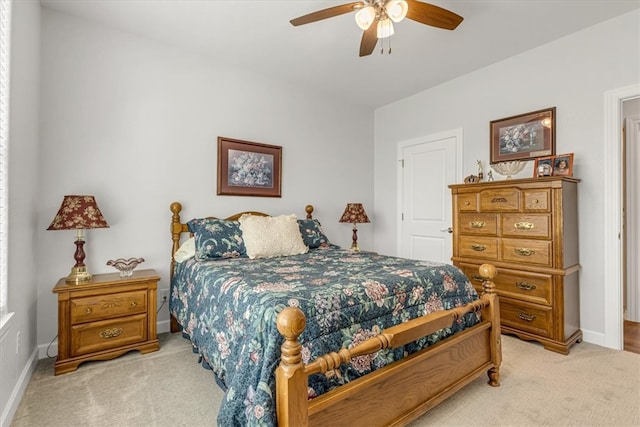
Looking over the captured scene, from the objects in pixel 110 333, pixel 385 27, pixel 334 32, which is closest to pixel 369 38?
pixel 385 27

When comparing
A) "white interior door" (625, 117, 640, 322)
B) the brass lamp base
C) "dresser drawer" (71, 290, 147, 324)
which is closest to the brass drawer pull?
"dresser drawer" (71, 290, 147, 324)

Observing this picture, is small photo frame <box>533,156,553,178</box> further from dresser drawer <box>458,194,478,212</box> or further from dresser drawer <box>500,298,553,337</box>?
dresser drawer <box>500,298,553,337</box>

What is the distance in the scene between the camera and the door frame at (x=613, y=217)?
2590 millimetres

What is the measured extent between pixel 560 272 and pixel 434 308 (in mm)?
1406

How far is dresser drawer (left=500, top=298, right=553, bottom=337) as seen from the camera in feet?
8.51

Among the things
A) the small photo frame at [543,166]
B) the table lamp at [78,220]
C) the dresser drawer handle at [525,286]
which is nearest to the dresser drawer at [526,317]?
the dresser drawer handle at [525,286]

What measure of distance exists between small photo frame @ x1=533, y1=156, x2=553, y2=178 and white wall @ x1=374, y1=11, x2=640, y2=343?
0.66 feet

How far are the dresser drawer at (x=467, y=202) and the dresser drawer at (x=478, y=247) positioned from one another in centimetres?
28

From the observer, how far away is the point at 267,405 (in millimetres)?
Answer: 1169

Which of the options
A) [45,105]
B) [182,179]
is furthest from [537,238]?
[45,105]

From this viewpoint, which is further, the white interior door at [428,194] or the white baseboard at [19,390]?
the white interior door at [428,194]

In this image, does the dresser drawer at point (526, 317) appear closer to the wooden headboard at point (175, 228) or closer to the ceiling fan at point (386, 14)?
the ceiling fan at point (386, 14)

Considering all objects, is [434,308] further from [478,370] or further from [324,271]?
[324,271]

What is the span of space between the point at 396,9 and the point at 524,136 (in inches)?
79.9
